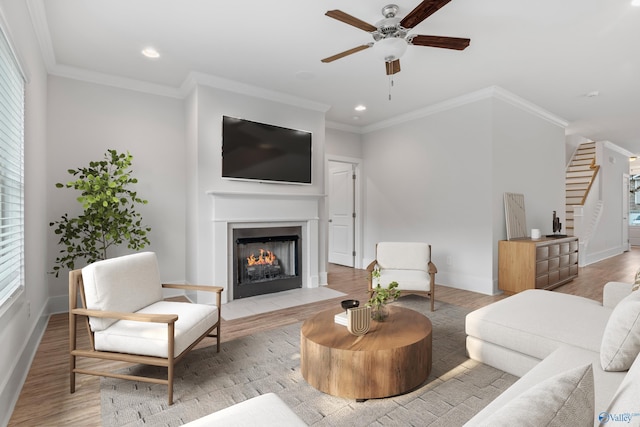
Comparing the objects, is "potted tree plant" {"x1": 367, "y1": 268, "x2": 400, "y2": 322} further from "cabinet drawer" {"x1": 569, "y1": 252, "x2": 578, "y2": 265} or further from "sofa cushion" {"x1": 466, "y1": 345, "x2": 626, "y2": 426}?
"cabinet drawer" {"x1": 569, "y1": 252, "x2": 578, "y2": 265}

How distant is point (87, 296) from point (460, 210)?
Result: 452 centimetres

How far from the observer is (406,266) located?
4148 millimetres

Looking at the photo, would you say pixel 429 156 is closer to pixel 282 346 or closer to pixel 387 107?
pixel 387 107

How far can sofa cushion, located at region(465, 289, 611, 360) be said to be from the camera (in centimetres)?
203

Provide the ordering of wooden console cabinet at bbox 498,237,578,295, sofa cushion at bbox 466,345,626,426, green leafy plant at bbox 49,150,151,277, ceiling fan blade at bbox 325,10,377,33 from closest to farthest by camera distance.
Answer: sofa cushion at bbox 466,345,626,426 < ceiling fan blade at bbox 325,10,377,33 < green leafy plant at bbox 49,150,151,277 < wooden console cabinet at bbox 498,237,578,295

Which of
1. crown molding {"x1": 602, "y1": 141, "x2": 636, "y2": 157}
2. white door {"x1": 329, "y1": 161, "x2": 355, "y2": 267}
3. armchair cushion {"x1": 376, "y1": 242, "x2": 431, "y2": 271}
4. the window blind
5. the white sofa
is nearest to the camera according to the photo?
the white sofa

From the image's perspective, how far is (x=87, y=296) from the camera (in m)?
2.20

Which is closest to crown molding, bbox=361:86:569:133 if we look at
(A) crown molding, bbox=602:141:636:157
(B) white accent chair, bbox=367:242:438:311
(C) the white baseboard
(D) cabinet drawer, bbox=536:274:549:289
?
(B) white accent chair, bbox=367:242:438:311

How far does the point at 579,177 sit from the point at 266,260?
7549mm

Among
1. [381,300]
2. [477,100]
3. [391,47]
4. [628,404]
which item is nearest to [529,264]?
[477,100]

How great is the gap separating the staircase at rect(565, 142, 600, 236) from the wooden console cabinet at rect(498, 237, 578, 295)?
2.67m

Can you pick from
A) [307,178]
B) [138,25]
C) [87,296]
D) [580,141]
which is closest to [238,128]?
[307,178]

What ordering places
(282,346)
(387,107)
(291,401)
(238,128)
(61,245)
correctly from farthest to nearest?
(387,107) < (238,128) < (61,245) < (282,346) < (291,401)

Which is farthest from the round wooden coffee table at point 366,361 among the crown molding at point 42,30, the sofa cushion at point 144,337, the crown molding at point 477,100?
the crown molding at point 477,100
